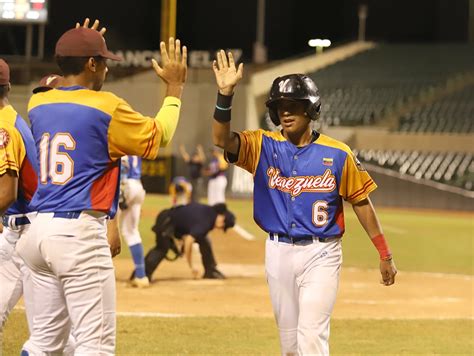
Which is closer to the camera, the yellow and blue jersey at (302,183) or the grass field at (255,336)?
the yellow and blue jersey at (302,183)

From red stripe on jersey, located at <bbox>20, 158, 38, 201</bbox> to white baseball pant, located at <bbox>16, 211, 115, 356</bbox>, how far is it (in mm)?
728

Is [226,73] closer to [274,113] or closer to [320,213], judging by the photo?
[274,113]

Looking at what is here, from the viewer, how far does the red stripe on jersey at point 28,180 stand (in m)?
5.39

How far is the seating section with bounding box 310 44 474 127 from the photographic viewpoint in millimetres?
37812

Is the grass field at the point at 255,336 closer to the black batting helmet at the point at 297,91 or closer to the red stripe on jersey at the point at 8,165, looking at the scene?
the red stripe on jersey at the point at 8,165

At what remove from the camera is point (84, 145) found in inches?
182

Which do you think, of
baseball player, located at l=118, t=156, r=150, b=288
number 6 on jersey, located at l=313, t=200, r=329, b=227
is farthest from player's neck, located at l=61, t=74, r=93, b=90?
baseball player, located at l=118, t=156, r=150, b=288

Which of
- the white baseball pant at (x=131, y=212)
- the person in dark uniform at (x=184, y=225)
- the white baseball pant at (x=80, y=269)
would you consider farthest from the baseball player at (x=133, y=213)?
the white baseball pant at (x=80, y=269)

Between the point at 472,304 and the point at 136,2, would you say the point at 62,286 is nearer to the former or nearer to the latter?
the point at 472,304

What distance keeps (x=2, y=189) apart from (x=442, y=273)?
416 inches

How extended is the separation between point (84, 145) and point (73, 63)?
0.42 m

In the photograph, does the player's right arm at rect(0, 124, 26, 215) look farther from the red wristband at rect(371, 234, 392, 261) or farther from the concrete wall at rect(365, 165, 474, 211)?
the concrete wall at rect(365, 165, 474, 211)

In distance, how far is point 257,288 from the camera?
12195mm

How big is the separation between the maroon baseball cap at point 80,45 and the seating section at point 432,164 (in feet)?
92.1
